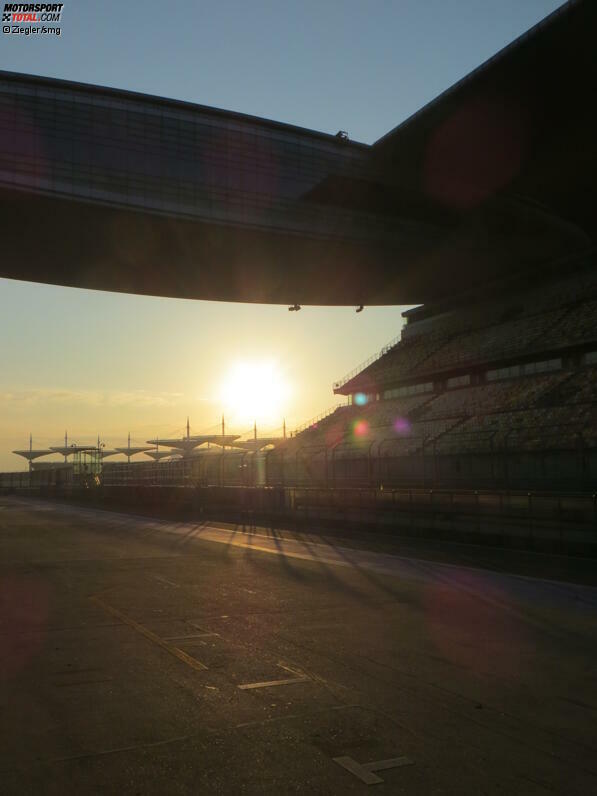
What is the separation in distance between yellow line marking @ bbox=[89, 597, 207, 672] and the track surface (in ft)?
0.08

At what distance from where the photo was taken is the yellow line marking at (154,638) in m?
7.33

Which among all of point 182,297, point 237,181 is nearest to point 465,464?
point 237,181

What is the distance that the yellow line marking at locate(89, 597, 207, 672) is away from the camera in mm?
7332

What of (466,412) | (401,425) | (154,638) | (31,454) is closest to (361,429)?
(401,425)

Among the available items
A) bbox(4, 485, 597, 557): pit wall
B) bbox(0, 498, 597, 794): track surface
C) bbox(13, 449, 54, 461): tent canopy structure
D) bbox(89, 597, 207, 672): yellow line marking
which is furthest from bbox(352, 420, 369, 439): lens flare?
bbox(13, 449, 54, 461): tent canopy structure

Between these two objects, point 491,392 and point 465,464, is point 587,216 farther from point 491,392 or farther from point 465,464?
point 465,464

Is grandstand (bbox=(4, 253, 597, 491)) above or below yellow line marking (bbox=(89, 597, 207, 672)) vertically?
above

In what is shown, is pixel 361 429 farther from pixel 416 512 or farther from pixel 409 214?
pixel 416 512

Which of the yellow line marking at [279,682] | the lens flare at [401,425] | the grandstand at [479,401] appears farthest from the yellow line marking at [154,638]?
the lens flare at [401,425]

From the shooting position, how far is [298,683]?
660 centimetres

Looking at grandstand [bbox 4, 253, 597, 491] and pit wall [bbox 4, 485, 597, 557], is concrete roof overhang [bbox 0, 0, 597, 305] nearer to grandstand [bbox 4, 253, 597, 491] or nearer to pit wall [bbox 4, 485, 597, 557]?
grandstand [bbox 4, 253, 597, 491]

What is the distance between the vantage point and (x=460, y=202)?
45.0m

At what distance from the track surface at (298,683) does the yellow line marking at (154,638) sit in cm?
2

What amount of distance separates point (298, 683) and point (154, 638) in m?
2.47
